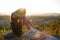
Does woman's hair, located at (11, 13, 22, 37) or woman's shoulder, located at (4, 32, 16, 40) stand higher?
woman's hair, located at (11, 13, 22, 37)

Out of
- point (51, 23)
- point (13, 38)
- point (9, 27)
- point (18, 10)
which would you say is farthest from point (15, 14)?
point (51, 23)

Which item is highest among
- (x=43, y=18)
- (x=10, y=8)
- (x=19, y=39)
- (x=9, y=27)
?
(x=10, y=8)

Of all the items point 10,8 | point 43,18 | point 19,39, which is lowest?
point 19,39

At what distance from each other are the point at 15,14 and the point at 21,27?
34 centimetres

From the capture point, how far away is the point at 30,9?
134 inches

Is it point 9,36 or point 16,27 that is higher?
point 16,27

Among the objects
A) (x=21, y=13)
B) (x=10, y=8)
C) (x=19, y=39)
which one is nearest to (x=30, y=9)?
(x=21, y=13)

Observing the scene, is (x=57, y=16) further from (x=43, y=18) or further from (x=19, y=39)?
(x=19, y=39)

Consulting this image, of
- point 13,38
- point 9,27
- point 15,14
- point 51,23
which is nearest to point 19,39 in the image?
point 13,38

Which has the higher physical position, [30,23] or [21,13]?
[21,13]

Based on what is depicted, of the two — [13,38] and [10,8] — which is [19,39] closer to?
[13,38]

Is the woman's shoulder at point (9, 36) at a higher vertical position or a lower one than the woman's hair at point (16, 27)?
lower

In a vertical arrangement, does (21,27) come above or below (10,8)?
A: below

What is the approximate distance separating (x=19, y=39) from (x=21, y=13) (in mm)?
622
